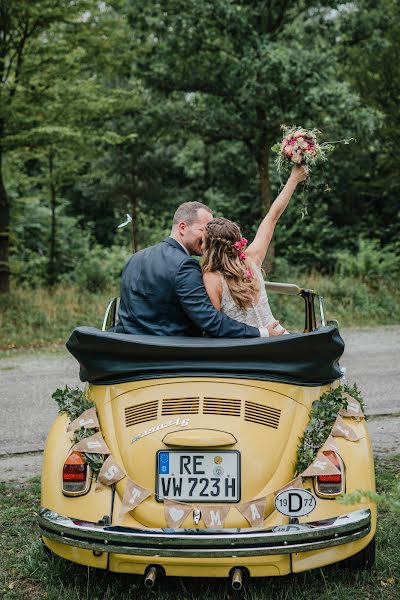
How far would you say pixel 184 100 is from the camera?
20.2 metres

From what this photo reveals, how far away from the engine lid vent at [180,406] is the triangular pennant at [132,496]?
36 centimetres

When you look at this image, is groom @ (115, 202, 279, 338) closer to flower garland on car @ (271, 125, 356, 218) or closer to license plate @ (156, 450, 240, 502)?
license plate @ (156, 450, 240, 502)

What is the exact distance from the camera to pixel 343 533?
3361mm

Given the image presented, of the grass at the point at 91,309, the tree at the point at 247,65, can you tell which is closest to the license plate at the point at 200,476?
the grass at the point at 91,309

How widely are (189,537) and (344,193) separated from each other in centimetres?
2417

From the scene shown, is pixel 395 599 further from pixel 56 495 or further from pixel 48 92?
pixel 48 92

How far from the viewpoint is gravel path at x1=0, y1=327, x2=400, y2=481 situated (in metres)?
6.41

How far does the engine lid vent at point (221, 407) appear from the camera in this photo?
355 cm

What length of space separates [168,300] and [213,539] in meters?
1.43

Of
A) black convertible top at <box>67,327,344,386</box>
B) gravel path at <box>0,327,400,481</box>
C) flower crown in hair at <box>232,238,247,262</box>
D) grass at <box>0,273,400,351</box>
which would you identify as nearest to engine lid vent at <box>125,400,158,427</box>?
black convertible top at <box>67,327,344,386</box>

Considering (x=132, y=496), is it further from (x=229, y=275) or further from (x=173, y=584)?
(x=229, y=275)

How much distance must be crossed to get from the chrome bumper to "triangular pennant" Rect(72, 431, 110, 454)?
36cm

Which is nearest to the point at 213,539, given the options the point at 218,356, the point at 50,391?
the point at 218,356

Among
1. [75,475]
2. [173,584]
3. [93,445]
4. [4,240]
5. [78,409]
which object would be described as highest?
[4,240]
